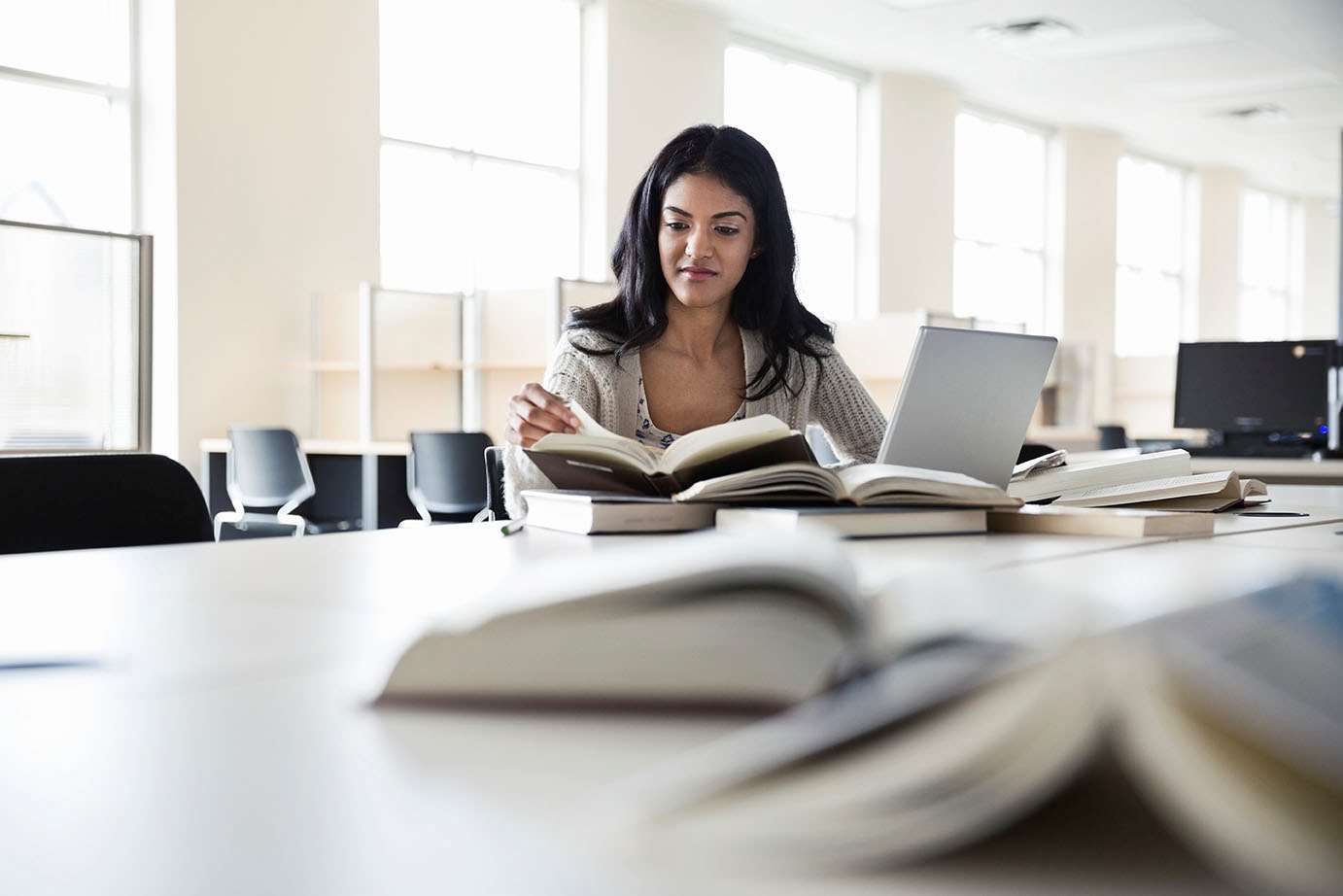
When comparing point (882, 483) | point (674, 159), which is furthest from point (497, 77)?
point (882, 483)

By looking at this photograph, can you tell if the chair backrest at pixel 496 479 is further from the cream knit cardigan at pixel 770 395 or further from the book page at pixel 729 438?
the book page at pixel 729 438

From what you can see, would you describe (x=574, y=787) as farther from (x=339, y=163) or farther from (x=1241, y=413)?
(x=339, y=163)

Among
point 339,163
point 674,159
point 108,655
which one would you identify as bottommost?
point 108,655

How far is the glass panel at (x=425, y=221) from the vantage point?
6598mm

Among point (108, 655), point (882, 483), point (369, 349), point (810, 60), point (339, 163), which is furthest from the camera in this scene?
point (810, 60)

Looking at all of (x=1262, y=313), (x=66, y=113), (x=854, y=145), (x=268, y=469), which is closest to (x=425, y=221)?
(x=66, y=113)

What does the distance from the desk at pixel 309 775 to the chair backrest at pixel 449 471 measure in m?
3.81

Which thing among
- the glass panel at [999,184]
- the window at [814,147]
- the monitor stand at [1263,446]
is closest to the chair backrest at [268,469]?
the monitor stand at [1263,446]

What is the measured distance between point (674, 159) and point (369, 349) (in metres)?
3.70

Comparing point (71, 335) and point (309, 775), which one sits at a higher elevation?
point (71, 335)

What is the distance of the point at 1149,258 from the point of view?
11.7m

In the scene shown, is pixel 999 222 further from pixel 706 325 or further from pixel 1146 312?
pixel 706 325

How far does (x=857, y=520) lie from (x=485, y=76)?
246 inches

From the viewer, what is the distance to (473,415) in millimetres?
5738
